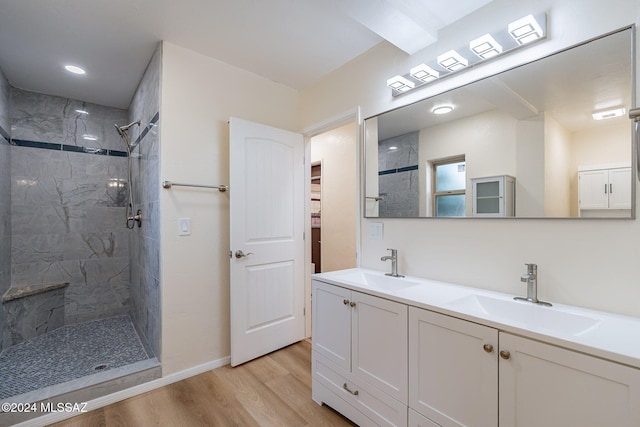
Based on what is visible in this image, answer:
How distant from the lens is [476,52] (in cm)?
154

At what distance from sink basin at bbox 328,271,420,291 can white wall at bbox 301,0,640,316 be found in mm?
127

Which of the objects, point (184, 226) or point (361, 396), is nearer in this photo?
point (361, 396)

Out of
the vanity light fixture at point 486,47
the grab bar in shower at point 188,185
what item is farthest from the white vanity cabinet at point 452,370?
the grab bar in shower at point 188,185

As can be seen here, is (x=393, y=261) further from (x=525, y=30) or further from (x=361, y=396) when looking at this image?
(x=525, y=30)

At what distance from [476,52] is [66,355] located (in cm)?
369

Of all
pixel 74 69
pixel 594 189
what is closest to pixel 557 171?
pixel 594 189

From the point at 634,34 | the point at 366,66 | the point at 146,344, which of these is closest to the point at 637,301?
the point at 634,34

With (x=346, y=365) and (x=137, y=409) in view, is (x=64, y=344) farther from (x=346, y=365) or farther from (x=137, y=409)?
(x=346, y=365)

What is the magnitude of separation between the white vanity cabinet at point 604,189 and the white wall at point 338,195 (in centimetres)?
217

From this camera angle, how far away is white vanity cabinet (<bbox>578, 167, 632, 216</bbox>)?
1154 millimetres

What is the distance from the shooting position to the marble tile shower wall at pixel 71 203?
2.86 m

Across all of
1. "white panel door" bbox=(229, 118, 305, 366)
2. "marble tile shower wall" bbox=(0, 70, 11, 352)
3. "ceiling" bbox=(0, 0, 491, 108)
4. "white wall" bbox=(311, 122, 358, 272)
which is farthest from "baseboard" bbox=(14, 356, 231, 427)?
"ceiling" bbox=(0, 0, 491, 108)

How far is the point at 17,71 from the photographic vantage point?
2.48 metres

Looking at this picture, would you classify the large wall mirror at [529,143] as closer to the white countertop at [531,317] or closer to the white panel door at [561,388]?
the white countertop at [531,317]
